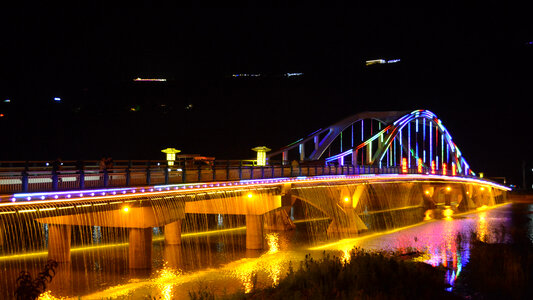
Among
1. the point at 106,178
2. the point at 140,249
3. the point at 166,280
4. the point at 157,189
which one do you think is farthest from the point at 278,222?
the point at 106,178

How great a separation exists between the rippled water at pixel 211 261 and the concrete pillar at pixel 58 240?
2.69 feet

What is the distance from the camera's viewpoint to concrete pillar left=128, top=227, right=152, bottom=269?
2983 cm

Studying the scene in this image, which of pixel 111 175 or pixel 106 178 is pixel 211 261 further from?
pixel 106 178

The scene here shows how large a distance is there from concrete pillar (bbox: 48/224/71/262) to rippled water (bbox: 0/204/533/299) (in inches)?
32.2

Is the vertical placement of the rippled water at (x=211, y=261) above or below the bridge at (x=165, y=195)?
below

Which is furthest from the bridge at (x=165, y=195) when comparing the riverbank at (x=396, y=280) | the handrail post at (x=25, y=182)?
the riverbank at (x=396, y=280)

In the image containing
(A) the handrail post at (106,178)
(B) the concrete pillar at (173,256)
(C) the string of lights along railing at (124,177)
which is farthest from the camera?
(B) the concrete pillar at (173,256)

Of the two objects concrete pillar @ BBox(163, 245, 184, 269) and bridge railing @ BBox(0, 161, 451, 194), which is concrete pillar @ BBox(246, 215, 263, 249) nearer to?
bridge railing @ BBox(0, 161, 451, 194)

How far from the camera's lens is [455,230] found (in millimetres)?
51938

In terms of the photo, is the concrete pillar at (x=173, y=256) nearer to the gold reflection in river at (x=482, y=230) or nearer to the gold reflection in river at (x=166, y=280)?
the gold reflection in river at (x=166, y=280)

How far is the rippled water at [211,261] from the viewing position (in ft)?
85.8

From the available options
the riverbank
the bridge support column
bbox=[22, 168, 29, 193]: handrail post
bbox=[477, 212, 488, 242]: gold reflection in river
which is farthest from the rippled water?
bbox=[22, 168, 29, 193]: handrail post

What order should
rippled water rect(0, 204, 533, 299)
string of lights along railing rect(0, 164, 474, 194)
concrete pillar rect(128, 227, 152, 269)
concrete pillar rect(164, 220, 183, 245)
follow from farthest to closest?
concrete pillar rect(164, 220, 183, 245) → concrete pillar rect(128, 227, 152, 269) → rippled water rect(0, 204, 533, 299) → string of lights along railing rect(0, 164, 474, 194)

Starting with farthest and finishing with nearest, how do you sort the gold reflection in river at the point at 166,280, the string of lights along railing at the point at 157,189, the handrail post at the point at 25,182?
the gold reflection in river at the point at 166,280
the string of lights along railing at the point at 157,189
the handrail post at the point at 25,182
